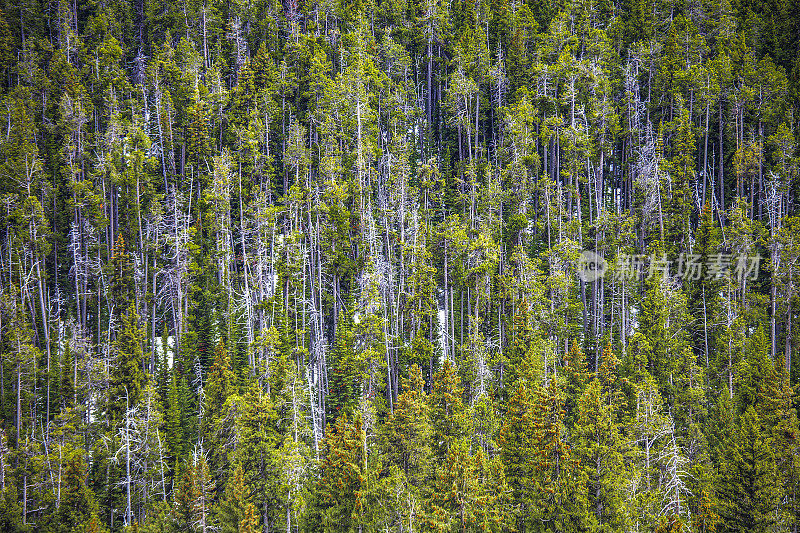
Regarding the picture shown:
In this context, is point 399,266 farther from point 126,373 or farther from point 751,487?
point 751,487

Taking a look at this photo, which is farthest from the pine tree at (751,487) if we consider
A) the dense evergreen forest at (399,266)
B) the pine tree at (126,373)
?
the pine tree at (126,373)

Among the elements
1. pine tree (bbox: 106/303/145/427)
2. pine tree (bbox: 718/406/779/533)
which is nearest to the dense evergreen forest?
pine tree (bbox: 718/406/779/533)

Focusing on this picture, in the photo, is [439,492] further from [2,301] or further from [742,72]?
[742,72]

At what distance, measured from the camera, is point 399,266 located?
63969 mm

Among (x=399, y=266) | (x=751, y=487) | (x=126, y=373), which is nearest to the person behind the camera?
(x=751, y=487)

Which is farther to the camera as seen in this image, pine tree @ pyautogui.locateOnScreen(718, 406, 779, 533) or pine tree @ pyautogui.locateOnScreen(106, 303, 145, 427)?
pine tree @ pyautogui.locateOnScreen(106, 303, 145, 427)

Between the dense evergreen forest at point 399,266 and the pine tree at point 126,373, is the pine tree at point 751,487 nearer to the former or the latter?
the dense evergreen forest at point 399,266

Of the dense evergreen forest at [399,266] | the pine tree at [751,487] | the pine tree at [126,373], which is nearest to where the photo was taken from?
the pine tree at [751,487]

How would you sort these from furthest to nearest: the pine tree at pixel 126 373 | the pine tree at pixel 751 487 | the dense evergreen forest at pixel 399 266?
the pine tree at pixel 126 373
the dense evergreen forest at pixel 399 266
the pine tree at pixel 751 487

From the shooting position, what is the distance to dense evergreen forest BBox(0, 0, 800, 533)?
37.1m

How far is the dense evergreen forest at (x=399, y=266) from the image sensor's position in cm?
3706

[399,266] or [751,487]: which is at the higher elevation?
[399,266]

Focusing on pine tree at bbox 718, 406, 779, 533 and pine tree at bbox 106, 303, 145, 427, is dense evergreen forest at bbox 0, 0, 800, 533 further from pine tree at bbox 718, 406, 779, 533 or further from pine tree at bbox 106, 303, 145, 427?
pine tree at bbox 106, 303, 145, 427

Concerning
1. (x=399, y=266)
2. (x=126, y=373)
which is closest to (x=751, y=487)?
(x=399, y=266)
